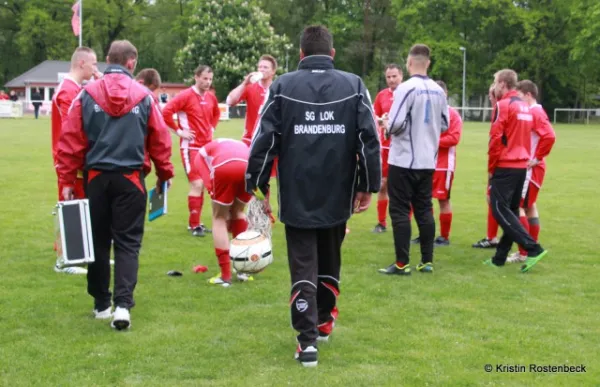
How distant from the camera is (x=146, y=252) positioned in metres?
8.90

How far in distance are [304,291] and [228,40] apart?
5817 centimetres

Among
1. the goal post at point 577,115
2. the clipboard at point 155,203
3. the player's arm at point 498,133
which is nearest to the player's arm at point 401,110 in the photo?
the player's arm at point 498,133

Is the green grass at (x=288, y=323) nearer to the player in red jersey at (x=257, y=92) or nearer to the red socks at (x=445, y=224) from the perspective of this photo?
the red socks at (x=445, y=224)

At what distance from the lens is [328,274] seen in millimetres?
5566

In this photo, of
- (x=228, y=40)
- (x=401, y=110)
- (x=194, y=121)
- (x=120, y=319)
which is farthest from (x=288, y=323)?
(x=228, y=40)

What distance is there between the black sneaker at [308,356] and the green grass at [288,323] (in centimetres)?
7

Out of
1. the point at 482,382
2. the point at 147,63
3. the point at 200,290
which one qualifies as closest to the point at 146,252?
Result: the point at 200,290

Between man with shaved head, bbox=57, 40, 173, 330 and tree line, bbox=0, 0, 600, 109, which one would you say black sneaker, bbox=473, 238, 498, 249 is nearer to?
man with shaved head, bbox=57, 40, 173, 330

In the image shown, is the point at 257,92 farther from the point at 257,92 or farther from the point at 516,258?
the point at 516,258

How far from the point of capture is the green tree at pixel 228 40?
6091cm

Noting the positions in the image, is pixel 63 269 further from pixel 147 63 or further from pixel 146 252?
pixel 147 63

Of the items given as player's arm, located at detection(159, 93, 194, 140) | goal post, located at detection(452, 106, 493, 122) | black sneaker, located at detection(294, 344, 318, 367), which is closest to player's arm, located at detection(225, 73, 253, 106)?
player's arm, located at detection(159, 93, 194, 140)

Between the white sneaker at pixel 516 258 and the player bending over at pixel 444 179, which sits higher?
the player bending over at pixel 444 179

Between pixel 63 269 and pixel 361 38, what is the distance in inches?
2615
